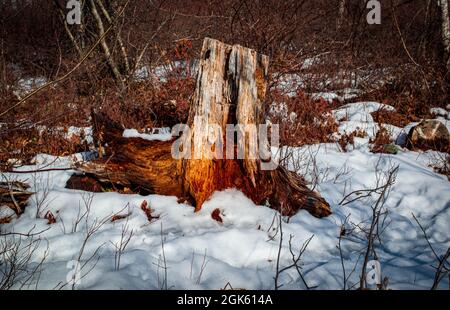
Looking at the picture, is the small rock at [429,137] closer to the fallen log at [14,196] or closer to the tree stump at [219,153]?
the tree stump at [219,153]

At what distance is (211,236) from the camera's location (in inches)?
93.5

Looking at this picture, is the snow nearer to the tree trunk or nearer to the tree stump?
the tree stump

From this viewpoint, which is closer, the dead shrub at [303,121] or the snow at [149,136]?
the snow at [149,136]

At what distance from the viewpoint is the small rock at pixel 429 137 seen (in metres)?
4.70

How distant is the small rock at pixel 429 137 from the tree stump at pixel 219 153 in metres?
2.88

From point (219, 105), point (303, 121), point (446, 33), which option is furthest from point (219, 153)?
point (446, 33)

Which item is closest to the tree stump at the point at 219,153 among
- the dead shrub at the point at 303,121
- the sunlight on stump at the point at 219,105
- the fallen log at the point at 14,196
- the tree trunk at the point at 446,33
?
the sunlight on stump at the point at 219,105

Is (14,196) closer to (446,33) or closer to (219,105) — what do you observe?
(219,105)

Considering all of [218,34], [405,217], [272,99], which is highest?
[218,34]

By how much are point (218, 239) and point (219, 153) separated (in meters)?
0.81

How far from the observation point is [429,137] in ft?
15.5
